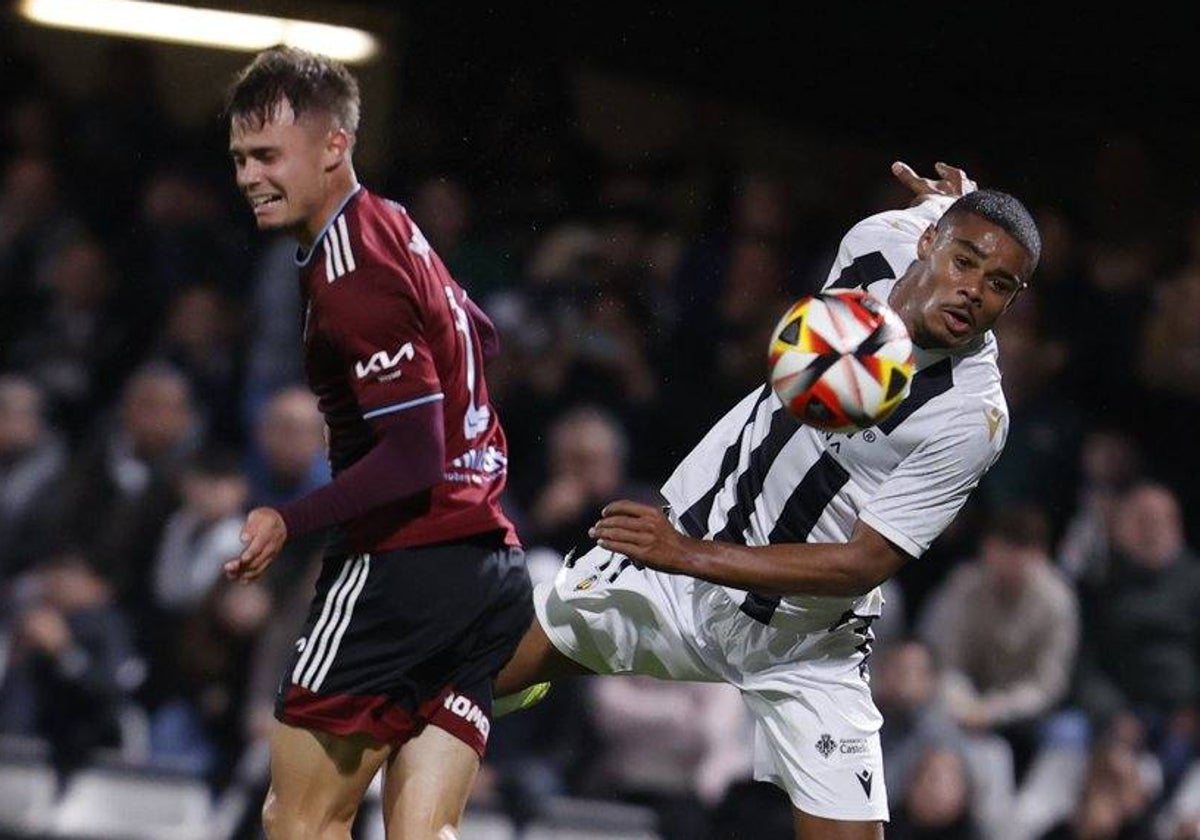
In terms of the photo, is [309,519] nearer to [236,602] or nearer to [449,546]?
[449,546]

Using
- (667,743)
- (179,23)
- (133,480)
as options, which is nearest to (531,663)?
(667,743)

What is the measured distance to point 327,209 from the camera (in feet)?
13.7

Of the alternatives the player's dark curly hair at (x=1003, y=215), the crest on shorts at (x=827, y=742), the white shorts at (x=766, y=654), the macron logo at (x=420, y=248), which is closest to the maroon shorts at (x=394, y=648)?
the white shorts at (x=766, y=654)

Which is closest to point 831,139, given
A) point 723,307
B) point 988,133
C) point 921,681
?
point 988,133

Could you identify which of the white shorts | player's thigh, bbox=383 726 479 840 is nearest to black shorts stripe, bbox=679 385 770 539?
the white shorts

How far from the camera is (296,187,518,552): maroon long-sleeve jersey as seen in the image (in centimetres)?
405

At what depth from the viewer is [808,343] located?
4.17 meters

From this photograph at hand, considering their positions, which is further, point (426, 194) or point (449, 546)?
point (426, 194)

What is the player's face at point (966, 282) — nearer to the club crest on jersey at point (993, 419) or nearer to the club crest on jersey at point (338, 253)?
the club crest on jersey at point (993, 419)

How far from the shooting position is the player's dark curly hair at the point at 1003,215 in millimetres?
4379

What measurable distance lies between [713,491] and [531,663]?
54 centimetres

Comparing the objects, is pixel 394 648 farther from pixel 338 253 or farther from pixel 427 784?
pixel 338 253

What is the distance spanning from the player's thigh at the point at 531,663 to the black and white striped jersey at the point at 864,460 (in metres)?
0.39

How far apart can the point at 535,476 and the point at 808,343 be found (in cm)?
385
